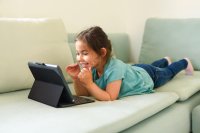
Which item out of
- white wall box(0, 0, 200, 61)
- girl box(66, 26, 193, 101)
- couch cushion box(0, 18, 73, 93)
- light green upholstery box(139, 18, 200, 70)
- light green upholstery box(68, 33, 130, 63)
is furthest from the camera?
light green upholstery box(68, 33, 130, 63)

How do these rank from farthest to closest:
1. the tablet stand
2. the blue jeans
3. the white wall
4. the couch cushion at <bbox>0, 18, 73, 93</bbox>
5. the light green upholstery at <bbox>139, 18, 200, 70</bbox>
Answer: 1. the light green upholstery at <bbox>139, 18, 200, 70</bbox>
2. the white wall
3. the blue jeans
4. the couch cushion at <bbox>0, 18, 73, 93</bbox>
5. the tablet stand

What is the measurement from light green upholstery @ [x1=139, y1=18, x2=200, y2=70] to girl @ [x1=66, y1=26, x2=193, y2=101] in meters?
0.68

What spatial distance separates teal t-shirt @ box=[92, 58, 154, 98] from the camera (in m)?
1.34

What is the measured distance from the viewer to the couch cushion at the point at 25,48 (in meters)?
1.40

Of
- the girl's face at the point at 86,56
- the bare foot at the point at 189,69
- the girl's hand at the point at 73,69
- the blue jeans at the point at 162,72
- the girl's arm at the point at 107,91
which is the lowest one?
the bare foot at the point at 189,69

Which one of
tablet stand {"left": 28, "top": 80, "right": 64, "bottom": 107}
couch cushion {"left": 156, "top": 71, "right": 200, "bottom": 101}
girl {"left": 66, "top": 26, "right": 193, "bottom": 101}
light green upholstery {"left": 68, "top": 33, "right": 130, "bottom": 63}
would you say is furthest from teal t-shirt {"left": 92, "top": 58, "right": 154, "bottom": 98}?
light green upholstery {"left": 68, "top": 33, "right": 130, "bottom": 63}

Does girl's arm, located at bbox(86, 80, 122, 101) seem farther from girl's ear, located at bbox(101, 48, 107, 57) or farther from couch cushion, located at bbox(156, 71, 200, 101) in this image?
couch cushion, located at bbox(156, 71, 200, 101)

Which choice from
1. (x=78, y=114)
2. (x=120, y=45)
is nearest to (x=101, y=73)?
(x=78, y=114)

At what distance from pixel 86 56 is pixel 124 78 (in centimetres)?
21

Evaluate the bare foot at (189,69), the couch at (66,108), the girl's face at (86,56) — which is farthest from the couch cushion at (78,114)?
the bare foot at (189,69)

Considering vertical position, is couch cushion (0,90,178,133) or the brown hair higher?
the brown hair

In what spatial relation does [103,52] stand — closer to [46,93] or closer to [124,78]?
[124,78]

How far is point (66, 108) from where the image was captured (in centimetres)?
115

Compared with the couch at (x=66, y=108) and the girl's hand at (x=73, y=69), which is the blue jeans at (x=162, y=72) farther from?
the girl's hand at (x=73, y=69)
